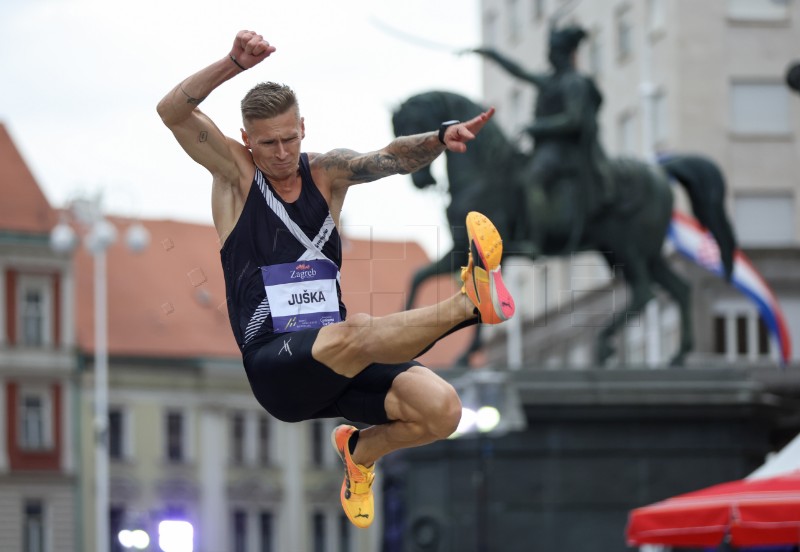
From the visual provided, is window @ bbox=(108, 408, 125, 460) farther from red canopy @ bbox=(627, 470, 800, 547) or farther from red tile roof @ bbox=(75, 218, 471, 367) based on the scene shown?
red canopy @ bbox=(627, 470, 800, 547)

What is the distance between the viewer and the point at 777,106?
180 ft

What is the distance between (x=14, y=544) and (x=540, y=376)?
3967 centimetres

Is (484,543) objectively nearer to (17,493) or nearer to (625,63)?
(625,63)

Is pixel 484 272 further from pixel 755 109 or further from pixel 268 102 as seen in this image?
pixel 755 109

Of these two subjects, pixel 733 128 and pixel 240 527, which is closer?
pixel 733 128

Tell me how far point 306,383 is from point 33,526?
56.0 metres

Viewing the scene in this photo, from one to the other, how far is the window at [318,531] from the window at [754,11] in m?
28.1

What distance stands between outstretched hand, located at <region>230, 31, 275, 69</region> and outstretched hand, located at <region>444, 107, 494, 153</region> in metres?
0.83

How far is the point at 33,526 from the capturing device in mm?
62094

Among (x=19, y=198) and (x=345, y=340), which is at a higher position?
(x=19, y=198)

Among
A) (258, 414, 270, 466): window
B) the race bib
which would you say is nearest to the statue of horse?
the race bib

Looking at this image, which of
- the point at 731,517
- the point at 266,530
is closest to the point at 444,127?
the point at 731,517

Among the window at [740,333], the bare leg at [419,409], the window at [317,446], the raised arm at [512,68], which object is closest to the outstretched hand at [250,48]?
the bare leg at [419,409]

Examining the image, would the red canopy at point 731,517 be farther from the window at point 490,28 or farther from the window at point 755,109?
the window at point 490,28
